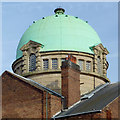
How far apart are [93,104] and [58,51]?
12.3m

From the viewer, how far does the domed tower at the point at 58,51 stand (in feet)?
138

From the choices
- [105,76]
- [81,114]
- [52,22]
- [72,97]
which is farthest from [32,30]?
[81,114]

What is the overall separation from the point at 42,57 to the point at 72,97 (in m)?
9.15

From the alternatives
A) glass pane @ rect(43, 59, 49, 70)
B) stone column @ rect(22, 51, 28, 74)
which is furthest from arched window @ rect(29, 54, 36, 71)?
glass pane @ rect(43, 59, 49, 70)

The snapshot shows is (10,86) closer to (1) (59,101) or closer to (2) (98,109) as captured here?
(1) (59,101)

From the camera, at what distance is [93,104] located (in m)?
31.7

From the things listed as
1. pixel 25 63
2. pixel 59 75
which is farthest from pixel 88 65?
pixel 25 63

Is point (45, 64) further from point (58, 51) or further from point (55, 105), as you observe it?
point (55, 105)

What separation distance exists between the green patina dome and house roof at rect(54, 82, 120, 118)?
896 centimetres

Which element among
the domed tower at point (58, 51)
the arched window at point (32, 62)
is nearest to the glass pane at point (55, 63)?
the domed tower at point (58, 51)

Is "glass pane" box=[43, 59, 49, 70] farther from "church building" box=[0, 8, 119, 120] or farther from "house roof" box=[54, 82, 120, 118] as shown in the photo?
"house roof" box=[54, 82, 120, 118]

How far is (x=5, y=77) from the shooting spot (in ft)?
123

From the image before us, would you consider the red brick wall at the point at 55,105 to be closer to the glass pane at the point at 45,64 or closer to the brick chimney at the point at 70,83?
the brick chimney at the point at 70,83

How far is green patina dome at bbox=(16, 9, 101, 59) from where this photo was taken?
43344 mm
